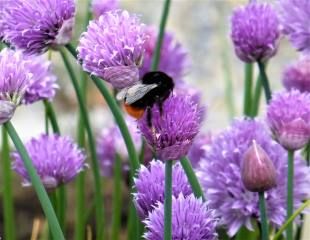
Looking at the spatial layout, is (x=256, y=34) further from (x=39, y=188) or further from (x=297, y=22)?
(x=39, y=188)

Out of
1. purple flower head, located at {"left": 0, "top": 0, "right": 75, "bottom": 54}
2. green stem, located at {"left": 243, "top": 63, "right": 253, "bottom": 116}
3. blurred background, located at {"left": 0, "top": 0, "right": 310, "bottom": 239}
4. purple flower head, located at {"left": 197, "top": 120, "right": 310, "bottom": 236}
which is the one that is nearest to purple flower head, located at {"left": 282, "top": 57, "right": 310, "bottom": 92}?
green stem, located at {"left": 243, "top": 63, "right": 253, "bottom": 116}

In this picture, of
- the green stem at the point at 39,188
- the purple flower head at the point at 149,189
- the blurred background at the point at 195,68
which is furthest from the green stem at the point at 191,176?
the blurred background at the point at 195,68

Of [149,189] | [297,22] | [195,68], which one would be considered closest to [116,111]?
[149,189]

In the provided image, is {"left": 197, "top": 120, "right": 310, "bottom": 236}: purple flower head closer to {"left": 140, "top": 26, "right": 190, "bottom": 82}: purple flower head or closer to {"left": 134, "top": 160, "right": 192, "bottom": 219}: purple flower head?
{"left": 134, "top": 160, "right": 192, "bottom": 219}: purple flower head

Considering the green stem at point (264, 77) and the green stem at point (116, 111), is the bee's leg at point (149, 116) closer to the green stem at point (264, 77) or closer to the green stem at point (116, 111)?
the green stem at point (116, 111)

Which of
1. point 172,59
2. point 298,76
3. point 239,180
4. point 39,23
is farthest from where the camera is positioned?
point 172,59

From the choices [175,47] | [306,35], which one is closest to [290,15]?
[306,35]
